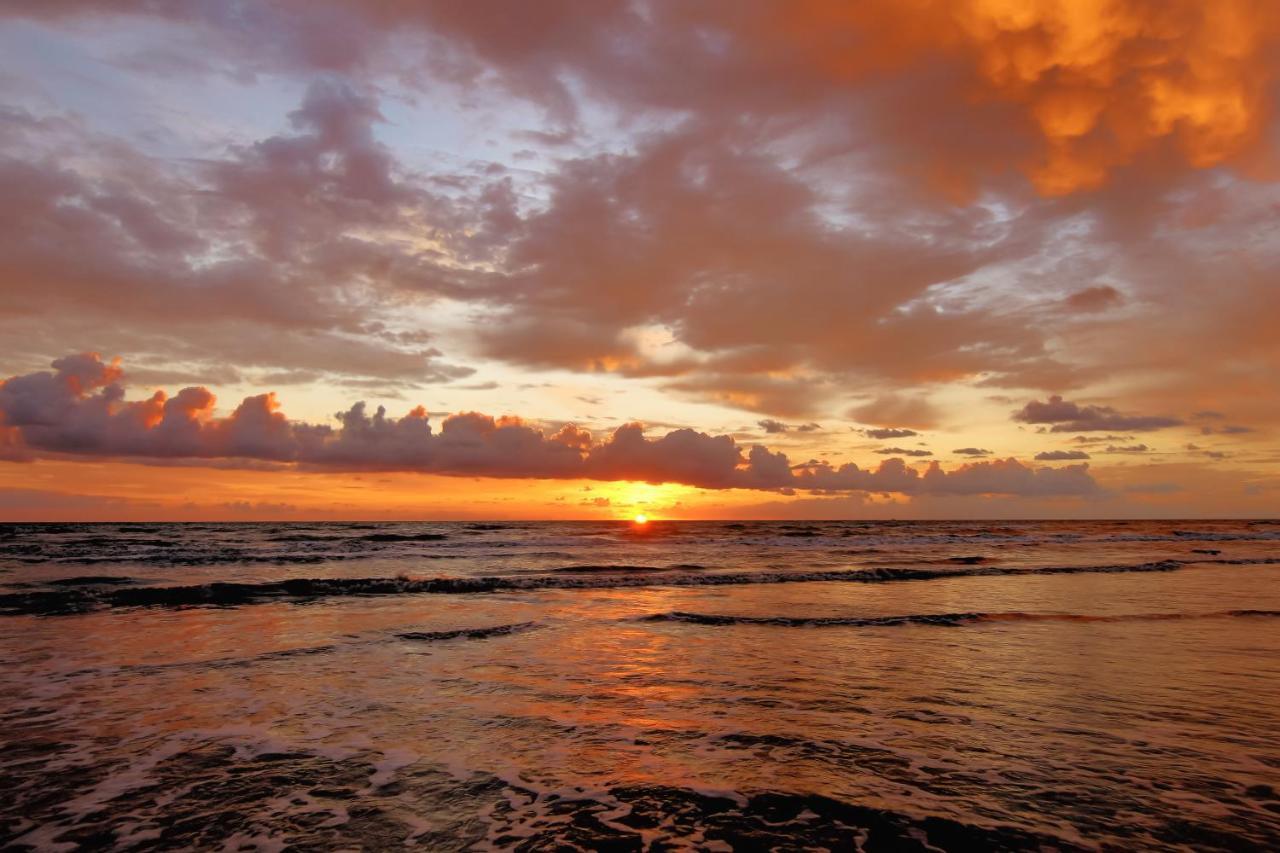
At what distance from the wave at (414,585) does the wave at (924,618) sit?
1063cm

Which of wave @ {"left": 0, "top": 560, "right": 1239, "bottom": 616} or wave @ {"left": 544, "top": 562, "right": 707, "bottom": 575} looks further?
wave @ {"left": 544, "top": 562, "right": 707, "bottom": 575}

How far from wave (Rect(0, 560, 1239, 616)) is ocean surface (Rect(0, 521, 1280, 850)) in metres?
1.27

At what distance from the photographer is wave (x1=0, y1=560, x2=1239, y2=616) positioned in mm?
23875

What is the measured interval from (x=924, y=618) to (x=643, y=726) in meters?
12.7

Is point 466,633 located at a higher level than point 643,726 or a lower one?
lower

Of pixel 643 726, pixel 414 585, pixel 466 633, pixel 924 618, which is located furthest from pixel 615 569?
pixel 643 726

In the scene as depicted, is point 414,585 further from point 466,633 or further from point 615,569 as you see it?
point 466,633

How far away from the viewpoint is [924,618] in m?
19.9

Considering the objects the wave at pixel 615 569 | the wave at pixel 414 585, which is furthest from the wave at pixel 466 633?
the wave at pixel 615 569

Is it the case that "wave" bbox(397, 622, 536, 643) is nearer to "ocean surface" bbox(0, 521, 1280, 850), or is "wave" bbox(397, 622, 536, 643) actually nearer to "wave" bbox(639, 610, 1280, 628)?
"ocean surface" bbox(0, 521, 1280, 850)

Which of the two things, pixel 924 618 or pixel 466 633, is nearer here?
pixel 466 633

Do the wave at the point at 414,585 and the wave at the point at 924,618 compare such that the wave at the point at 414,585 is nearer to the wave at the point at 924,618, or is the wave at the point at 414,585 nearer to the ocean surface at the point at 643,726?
the ocean surface at the point at 643,726

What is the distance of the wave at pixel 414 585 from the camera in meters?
23.9

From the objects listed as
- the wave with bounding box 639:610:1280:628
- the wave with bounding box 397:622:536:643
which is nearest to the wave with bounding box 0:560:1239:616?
the wave with bounding box 397:622:536:643
